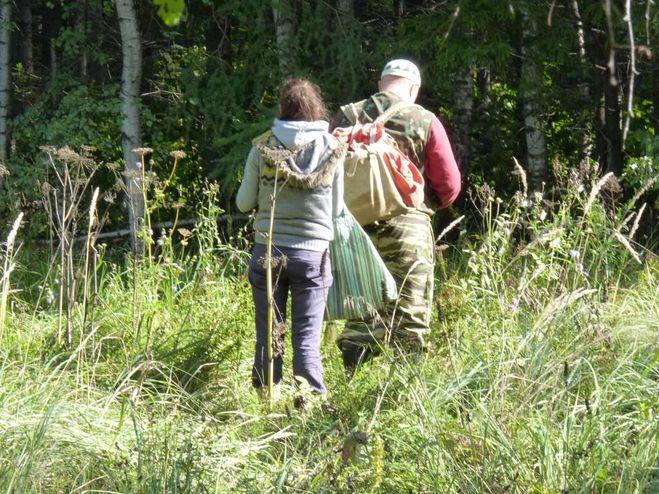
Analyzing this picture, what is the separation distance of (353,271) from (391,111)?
2.73 feet

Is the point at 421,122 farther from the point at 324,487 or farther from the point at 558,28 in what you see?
the point at 558,28

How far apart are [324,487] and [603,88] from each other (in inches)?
257

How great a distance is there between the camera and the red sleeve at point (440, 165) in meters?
5.32

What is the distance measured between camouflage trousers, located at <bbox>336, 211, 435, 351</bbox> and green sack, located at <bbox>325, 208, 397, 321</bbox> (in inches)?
16.4

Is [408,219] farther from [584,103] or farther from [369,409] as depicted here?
[584,103]

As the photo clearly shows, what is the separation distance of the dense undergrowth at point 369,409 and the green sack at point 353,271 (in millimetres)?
332

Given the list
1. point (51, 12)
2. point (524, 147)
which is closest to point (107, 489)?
point (524, 147)

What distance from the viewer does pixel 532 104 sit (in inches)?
359

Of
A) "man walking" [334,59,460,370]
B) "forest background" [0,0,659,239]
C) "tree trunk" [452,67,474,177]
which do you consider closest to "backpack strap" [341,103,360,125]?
"man walking" [334,59,460,370]

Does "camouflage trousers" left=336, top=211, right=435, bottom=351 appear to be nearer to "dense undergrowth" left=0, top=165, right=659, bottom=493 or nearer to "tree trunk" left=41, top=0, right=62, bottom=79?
"dense undergrowth" left=0, top=165, right=659, bottom=493

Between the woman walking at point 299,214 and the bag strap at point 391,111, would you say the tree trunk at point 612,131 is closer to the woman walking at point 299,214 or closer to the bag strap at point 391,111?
the bag strap at point 391,111

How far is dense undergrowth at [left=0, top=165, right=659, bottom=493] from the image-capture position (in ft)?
11.4

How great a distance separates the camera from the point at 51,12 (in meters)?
14.8

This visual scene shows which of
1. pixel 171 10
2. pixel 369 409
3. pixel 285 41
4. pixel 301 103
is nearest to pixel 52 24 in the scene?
pixel 285 41
